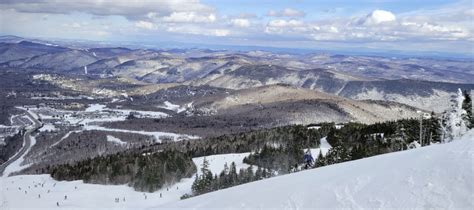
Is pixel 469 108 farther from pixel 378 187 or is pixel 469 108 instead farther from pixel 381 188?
pixel 381 188

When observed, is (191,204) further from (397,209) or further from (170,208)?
(397,209)

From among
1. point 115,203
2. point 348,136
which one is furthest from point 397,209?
point 348,136

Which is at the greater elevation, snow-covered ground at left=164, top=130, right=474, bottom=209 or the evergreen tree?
snow-covered ground at left=164, top=130, right=474, bottom=209

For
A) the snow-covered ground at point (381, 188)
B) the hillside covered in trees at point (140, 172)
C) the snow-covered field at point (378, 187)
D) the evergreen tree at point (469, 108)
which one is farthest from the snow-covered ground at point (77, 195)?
the evergreen tree at point (469, 108)

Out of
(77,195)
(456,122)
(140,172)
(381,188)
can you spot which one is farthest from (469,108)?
(77,195)

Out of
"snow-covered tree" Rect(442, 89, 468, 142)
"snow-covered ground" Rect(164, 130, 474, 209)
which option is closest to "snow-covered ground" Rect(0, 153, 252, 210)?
"snow-covered ground" Rect(164, 130, 474, 209)

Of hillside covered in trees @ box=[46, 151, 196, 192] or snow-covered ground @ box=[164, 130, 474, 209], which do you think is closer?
snow-covered ground @ box=[164, 130, 474, 209]

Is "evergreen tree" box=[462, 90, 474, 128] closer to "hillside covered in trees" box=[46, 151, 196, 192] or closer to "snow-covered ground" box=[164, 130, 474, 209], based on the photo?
"hillside covered in trees" box=[46, 151, 196, 192]

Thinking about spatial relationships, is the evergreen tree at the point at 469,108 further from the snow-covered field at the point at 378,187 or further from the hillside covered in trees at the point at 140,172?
the snow-covered field at the point at 378,187
